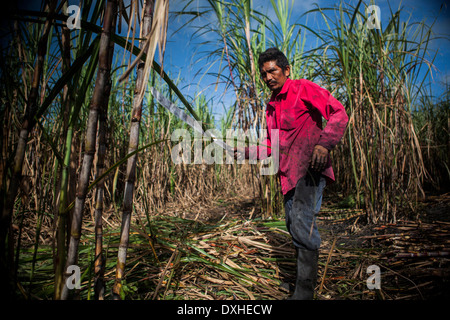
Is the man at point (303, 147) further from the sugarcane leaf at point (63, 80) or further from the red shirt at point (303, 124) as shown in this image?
the sugarcane leaf at point (63, 80)

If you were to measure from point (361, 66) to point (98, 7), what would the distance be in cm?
221

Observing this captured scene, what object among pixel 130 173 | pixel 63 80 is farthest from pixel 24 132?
pixel 130 173

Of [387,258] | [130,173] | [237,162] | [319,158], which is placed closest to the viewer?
[130,173]

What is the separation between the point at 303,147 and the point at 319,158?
0.16m

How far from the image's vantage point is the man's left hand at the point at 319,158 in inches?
46.2

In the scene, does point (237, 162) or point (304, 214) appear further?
point (237, 162)

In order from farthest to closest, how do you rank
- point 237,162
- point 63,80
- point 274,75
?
point 237,162, point 274,75, point 63,80

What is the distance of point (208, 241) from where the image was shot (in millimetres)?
1764

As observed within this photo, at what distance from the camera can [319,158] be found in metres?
1.17

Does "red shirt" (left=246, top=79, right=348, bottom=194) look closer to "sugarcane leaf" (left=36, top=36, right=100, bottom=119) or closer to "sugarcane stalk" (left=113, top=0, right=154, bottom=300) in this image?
"sugarcane stalk" (left=113, top=0, right=154, bottom=300)

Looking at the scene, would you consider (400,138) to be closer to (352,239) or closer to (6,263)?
(352,239)

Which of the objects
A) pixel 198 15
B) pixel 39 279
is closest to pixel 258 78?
pixel 198 15

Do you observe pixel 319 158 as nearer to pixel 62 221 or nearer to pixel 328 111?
pixel 328 111
